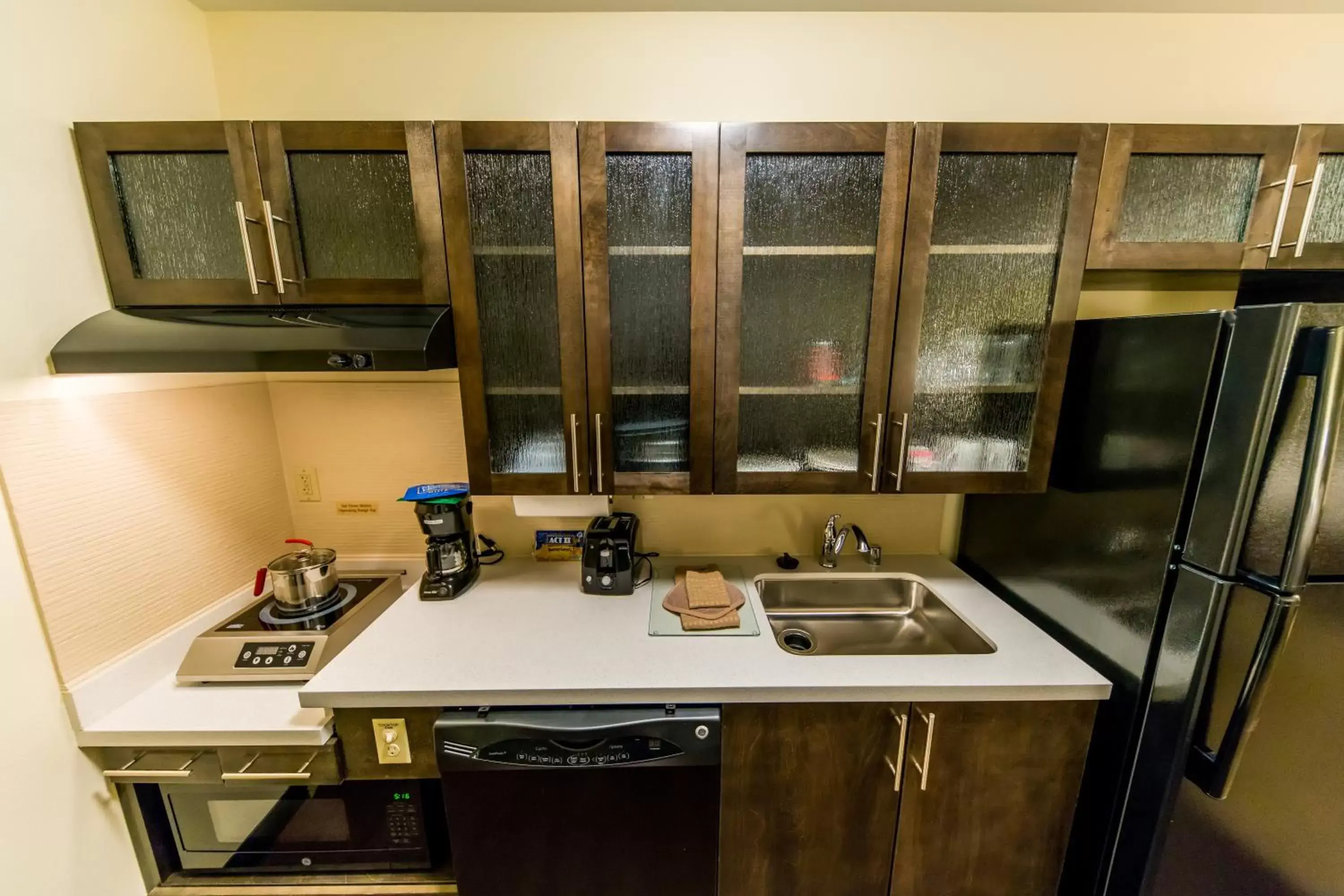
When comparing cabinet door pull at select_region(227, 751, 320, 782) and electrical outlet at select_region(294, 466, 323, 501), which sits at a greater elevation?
electrical outlet at select_region(294, 466, 323, 501)

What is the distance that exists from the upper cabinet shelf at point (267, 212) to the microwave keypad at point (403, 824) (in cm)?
122

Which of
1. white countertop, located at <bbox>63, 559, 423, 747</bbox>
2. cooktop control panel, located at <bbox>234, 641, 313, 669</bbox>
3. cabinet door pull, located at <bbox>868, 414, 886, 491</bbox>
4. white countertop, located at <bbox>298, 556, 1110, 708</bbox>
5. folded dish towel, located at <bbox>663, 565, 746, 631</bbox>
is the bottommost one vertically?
white countertop, located at <bbox>63, 559, 423, 747</bbox>

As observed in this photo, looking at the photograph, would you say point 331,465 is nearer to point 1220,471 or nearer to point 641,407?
point 641,407

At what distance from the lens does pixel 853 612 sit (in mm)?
1557

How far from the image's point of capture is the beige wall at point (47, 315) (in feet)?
3.07

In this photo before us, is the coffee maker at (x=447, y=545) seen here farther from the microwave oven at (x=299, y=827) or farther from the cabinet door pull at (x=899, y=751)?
the cabinet door pull at (x=899, y=751)

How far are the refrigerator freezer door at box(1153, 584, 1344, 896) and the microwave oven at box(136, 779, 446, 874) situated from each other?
1.64 metres

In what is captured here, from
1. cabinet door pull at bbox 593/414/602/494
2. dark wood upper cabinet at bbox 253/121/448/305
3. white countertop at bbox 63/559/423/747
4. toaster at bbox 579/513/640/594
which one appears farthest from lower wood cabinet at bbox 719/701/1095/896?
dark wood upper cabinet at bbox 253/121/448/305

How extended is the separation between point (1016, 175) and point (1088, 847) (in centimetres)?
156

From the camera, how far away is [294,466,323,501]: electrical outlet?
5.20 feet

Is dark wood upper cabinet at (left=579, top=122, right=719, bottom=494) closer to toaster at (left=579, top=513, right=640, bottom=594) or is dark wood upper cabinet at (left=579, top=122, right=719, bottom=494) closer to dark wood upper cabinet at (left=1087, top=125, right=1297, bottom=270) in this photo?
toaster at (left=579, top=513, right=640, bottom=594)

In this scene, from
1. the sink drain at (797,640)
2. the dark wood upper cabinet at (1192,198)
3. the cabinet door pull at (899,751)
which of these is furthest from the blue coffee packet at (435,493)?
the dark wood upper cabinet at (1192,198)

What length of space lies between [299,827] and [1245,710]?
2.01 m

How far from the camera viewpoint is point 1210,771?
0.87 metres
